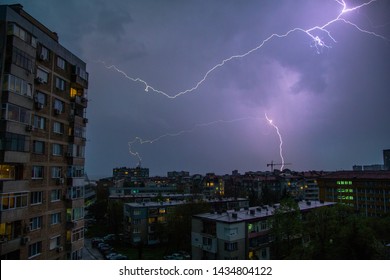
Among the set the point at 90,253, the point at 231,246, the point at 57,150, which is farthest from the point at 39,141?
the point at 90,253

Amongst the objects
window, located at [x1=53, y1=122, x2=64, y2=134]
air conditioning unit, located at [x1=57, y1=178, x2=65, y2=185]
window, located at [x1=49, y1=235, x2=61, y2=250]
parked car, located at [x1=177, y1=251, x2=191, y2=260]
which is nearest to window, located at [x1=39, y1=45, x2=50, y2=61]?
window, located at [x1=53, y1=122, x2=64, y2=134]

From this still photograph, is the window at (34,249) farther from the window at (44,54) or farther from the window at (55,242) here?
the window at (44,54)

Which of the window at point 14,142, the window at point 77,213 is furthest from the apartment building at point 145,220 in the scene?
the window at point 14,142

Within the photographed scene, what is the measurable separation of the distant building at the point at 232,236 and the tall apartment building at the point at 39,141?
7348mm

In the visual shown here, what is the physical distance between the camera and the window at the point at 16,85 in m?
8.49

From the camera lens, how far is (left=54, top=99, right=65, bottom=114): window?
11267mm

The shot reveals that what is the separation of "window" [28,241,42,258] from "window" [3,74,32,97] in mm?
4728

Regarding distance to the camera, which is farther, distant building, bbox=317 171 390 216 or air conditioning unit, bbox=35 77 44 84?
distant building, bbox=317 171 390 216

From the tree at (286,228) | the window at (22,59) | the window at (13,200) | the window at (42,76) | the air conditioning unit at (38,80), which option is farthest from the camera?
the tree at (286,228)

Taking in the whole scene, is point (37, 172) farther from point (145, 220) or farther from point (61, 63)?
→ point (145, 220)

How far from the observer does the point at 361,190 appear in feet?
117

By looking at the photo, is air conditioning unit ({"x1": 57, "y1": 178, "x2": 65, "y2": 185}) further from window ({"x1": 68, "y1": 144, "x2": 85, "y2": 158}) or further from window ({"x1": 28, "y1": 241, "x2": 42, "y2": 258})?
window ({"x1": 28, "y1": 241, "x2": 42, "y2": 258})
